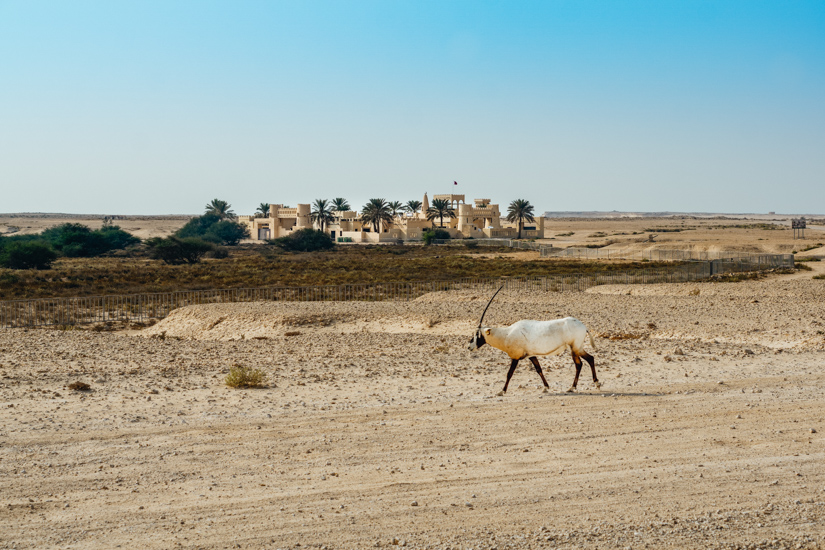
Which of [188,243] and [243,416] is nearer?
[243,416]

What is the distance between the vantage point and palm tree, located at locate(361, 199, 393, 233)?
11231 centimetres

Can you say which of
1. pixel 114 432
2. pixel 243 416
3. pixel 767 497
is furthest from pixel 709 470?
pixel 114 432

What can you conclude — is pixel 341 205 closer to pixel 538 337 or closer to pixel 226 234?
pixel 226 234

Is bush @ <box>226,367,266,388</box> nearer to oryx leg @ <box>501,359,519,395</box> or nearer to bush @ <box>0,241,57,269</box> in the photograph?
oryx leg @ <box>501,359,519,395</box>

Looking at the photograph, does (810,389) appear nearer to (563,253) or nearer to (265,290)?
(265,290)

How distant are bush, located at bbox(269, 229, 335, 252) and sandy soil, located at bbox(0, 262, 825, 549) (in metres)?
80.1

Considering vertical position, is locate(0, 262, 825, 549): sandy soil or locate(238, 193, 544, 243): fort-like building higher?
locate(238, 193, 544, 243): fort-like building

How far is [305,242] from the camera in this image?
10050 cm

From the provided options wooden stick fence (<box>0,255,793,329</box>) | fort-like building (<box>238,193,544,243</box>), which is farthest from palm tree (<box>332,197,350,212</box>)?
wooden stick fence (<box>0,255,793,329</box>)

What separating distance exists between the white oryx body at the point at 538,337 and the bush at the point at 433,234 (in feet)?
305

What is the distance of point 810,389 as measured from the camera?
44.9 feet

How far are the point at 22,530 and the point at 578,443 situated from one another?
649 centimetres

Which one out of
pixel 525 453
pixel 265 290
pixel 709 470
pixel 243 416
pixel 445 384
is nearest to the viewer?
pixel 709 470

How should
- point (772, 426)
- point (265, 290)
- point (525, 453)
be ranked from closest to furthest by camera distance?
point (525, 453) → point (772, 426) → point (265, 290)
